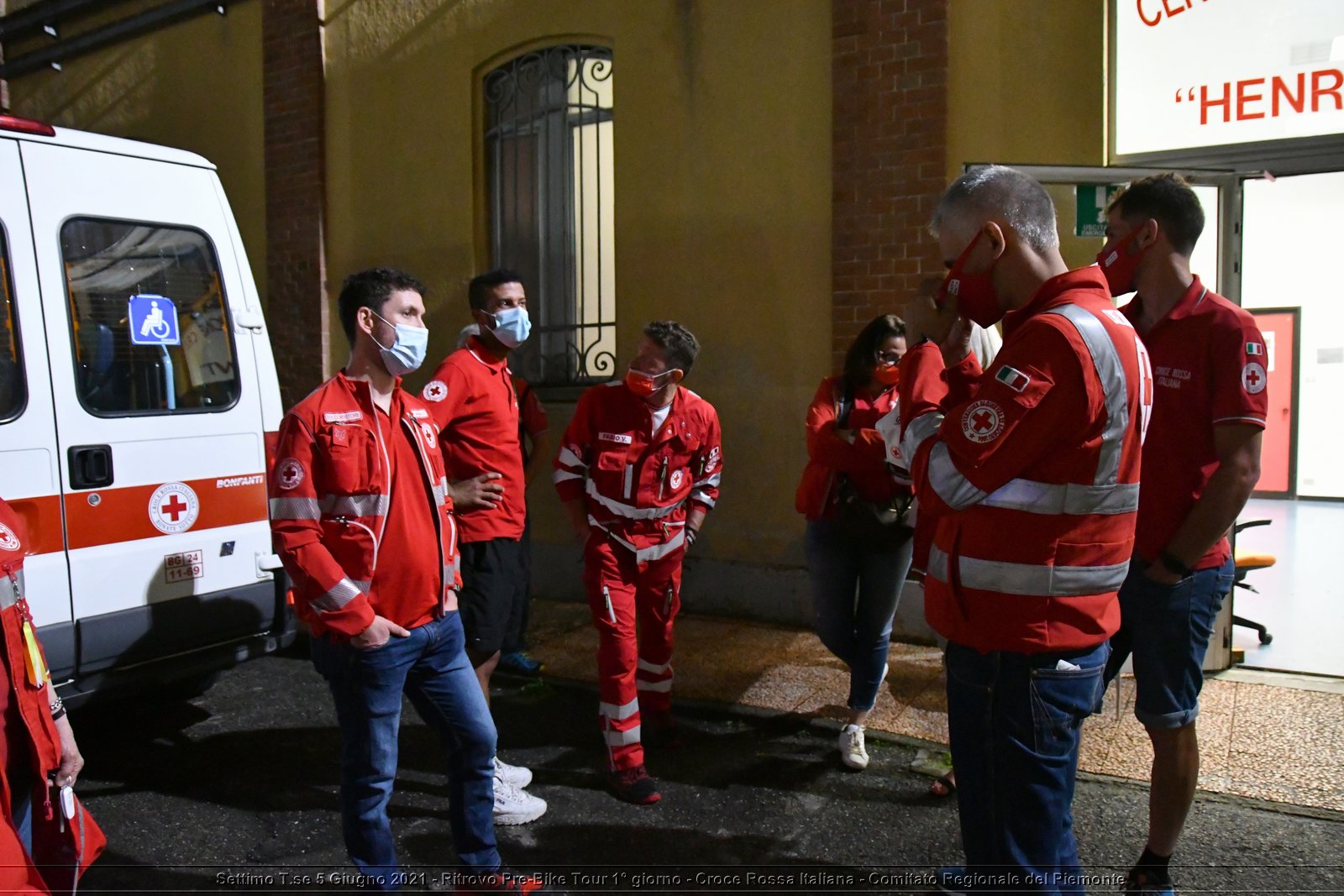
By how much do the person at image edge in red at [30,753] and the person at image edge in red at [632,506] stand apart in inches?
79.9

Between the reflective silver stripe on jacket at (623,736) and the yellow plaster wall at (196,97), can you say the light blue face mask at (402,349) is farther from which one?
the yellow plaster wall at (196,97)

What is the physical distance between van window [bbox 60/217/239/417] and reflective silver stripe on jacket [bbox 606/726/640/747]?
2279 millimetres

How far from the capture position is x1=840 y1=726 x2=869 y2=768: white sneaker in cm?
417

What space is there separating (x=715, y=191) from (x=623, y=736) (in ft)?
13.1

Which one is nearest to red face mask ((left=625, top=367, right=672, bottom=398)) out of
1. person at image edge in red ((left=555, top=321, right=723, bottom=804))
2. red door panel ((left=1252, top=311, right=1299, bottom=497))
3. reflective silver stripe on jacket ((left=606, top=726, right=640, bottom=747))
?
person at image edge in red ((left=555, top=321, right=723, bottom=804))

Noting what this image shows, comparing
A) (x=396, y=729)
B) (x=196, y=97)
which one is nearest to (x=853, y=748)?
(x=396, y=729)

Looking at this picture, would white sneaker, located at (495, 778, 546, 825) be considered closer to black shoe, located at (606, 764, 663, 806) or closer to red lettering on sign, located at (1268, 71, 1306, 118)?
black shoe, located at (606, 764, 663, 806)

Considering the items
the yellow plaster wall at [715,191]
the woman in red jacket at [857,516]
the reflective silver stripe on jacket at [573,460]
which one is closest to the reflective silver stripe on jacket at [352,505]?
the reflective silver stripe on jacket at [573,460]

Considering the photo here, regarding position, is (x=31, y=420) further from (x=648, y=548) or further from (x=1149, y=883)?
(x=1149, y=883)

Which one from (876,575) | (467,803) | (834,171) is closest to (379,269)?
(467,803)

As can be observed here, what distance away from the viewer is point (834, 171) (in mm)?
6059

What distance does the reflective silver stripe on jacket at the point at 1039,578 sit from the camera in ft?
7.08

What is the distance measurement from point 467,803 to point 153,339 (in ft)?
8.31

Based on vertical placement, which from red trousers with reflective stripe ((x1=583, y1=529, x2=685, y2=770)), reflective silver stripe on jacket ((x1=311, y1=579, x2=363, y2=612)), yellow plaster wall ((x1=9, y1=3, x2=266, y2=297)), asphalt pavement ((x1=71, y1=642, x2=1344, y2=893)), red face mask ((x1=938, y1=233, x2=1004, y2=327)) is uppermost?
yellow plaster wall ((x1=9, y1=3, x2=266, y2=297))
